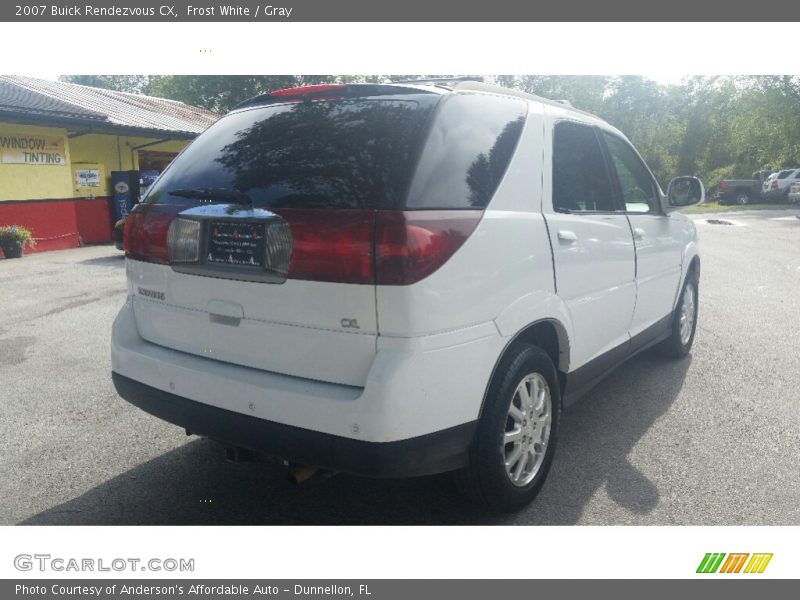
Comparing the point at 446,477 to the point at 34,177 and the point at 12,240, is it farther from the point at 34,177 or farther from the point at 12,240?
the point at 34,177

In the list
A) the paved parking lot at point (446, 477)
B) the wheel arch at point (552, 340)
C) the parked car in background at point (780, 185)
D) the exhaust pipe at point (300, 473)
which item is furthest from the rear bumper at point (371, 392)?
the parked car in background at point (780, 185)

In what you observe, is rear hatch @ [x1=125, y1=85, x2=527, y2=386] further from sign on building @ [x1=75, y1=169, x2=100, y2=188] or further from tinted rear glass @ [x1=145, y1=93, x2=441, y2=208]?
sign on building @ [x1=75, y1=169, x2=100, y2=188]

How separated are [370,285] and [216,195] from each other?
0.84 metres

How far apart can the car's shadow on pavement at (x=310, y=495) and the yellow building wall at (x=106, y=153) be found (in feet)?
49.4

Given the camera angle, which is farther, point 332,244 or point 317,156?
point 317,156

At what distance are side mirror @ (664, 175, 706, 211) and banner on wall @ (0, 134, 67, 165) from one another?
13981 mm

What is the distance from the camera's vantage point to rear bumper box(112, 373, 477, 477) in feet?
8.02

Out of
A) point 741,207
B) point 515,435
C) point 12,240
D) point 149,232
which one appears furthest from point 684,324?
point 741,207

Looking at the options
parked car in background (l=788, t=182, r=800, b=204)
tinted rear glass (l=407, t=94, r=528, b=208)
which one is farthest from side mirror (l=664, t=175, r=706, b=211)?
parked car in background (l=788, t=182, r=800, b=204)

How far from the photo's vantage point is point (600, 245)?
3686 mm

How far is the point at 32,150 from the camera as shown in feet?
48.8

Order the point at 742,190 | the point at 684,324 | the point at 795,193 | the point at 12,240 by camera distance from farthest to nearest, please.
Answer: the point at 742,190 → the point at 795,193 → the point at 12,240 → the point at 684,324

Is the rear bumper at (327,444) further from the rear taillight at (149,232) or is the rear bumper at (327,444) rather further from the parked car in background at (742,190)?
the parked car in background at (742,190)

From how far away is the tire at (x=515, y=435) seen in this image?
2.81 metres
